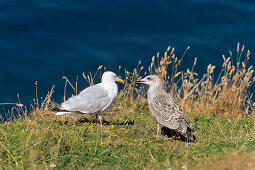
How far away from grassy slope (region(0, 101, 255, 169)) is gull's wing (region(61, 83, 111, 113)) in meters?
0.37

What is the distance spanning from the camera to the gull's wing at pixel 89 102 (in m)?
7.91

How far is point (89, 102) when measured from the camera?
7961mm

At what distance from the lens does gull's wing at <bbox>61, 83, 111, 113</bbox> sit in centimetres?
791

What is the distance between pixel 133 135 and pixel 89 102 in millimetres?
1145

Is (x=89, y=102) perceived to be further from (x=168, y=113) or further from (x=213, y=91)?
(x=213, y=91)

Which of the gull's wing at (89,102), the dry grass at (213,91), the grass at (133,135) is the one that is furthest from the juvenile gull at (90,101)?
the dry grass at (213,91)

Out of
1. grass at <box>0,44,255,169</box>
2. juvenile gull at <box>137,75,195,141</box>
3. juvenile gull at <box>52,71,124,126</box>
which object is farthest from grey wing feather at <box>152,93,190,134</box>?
juvenile gull at <box>52,71,124,126</box>

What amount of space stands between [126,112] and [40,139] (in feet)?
10.4

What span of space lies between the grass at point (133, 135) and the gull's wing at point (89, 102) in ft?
1.18

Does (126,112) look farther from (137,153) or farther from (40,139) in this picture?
(40,139)

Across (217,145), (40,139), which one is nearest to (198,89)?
(217,145)

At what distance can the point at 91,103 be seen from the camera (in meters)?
7.96

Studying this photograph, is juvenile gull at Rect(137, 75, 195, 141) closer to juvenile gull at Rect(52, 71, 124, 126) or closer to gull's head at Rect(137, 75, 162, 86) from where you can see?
gull's head at Rect(137, 75, 162, 86)

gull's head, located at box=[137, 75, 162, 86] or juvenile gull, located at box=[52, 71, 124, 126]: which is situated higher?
gull's head, located at box=[137, 75, 162, 86]
